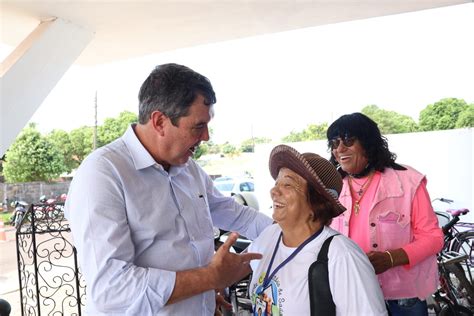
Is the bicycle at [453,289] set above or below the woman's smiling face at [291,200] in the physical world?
below

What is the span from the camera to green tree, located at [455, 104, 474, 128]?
12870mm

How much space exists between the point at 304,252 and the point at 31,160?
15175mm

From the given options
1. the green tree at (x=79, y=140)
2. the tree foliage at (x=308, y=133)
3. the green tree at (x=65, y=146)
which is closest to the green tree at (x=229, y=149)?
the tree foliage at (x=308, y=133)

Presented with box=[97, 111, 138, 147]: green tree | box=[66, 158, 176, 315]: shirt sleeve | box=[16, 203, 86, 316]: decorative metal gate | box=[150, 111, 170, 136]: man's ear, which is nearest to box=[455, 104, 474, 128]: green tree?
box=[97, 111, 138, 147]: green tree

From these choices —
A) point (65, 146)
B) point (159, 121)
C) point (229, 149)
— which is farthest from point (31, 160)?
point (159, 121)

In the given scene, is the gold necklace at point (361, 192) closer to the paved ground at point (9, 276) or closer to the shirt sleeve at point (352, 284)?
the shirt sleeve at point (352, 284)

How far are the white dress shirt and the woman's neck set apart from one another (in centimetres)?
28

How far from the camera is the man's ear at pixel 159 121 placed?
1.22 metres

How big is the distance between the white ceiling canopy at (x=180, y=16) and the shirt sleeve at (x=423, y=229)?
2.15 meters

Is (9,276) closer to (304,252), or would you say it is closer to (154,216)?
(154,216)

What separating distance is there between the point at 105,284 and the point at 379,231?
3.70ft

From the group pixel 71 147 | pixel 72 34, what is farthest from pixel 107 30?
pixel 71 147

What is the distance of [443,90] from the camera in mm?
14391

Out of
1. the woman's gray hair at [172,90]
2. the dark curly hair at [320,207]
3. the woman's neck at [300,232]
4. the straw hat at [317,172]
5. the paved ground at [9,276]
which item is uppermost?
the woman's gray hair at [172,90]
